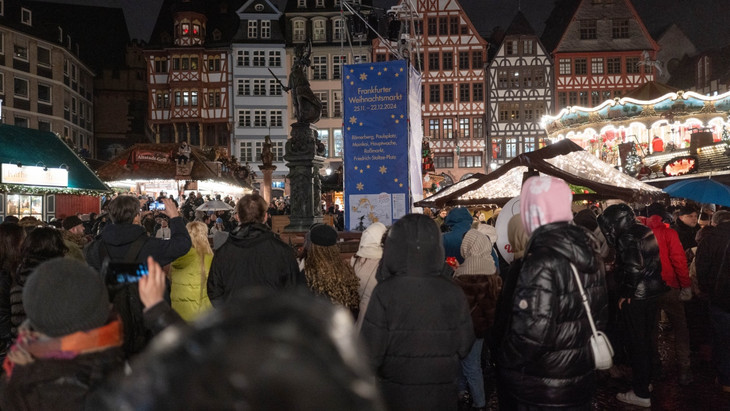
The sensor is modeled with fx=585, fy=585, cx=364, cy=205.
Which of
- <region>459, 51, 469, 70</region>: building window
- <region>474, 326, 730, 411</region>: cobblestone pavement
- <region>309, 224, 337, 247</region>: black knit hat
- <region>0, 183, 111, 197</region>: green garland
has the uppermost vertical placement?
→ <region>459, 51, 469, 70</region>: building window

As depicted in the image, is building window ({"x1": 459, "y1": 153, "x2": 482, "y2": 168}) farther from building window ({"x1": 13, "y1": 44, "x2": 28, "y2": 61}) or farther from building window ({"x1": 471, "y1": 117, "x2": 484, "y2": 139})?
building window ({"x1": 13, "y1": 44, "x2": 28, "y2": 61})

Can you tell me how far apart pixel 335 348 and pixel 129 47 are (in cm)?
5450

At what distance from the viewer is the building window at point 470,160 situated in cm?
4466

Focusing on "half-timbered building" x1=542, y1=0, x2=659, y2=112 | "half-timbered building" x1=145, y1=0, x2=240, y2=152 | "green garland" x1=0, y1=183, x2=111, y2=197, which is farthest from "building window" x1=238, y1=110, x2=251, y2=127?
"green garland" x1=0, y1=183, x2=111, y2=197

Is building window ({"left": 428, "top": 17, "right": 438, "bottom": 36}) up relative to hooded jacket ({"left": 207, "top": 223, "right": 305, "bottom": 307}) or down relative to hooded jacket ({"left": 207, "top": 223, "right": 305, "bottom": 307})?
up

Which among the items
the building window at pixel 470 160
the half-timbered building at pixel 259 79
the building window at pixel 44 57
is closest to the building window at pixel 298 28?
the half-timbered building at pixel 259 79

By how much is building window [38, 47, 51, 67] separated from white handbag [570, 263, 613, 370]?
1791 inches

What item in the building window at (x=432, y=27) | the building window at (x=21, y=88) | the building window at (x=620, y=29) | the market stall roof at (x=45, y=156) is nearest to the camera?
the market stall roof at (x=45, y=156)

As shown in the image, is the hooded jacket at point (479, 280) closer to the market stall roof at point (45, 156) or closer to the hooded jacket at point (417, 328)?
the hooded jacket at point (417, 328)

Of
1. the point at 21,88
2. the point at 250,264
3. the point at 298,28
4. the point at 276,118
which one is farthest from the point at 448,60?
the point at 250,264

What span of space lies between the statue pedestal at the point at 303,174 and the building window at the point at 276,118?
35.0 meters

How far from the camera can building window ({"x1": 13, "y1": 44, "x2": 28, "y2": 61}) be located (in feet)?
126

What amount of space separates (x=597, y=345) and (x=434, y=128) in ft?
139

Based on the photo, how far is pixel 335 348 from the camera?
840 millimetres
